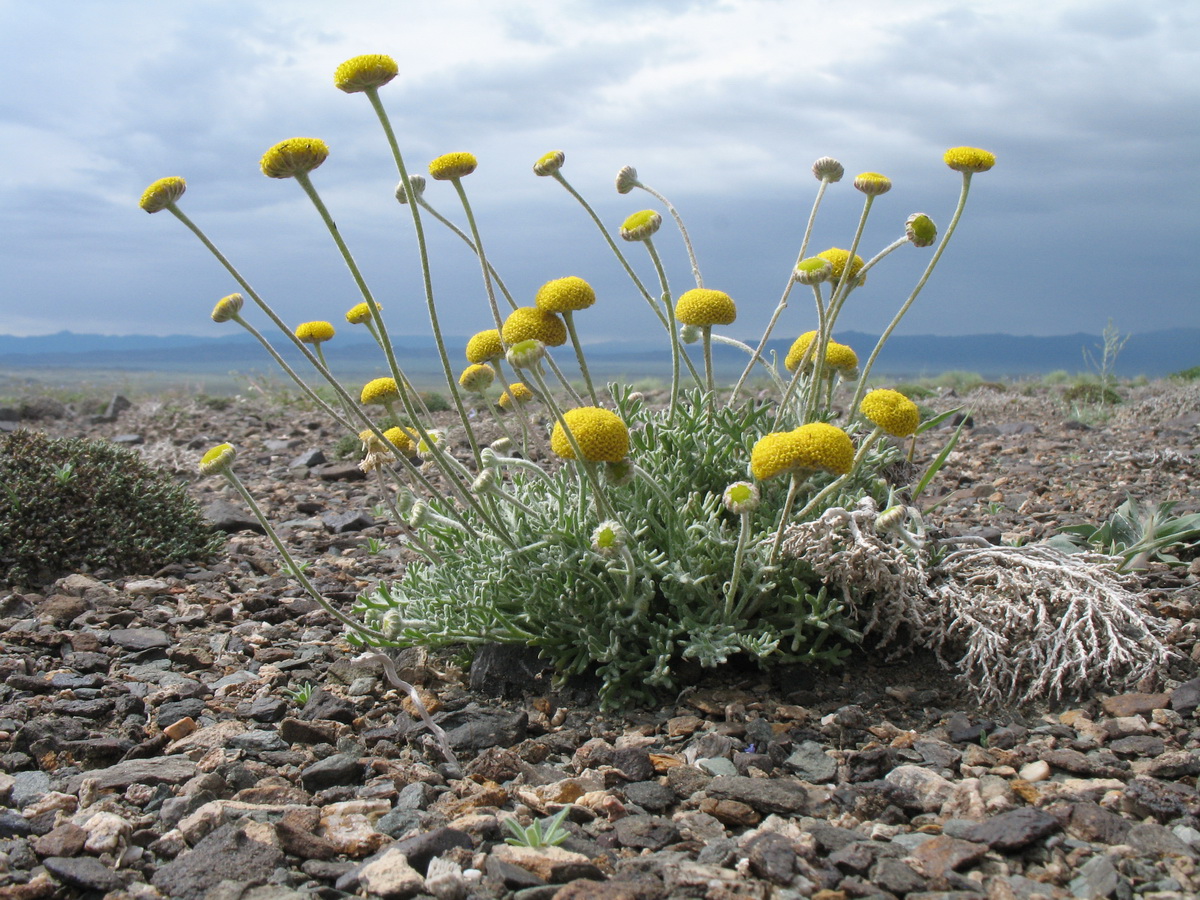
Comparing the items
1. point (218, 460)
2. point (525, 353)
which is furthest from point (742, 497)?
point (218, 460)

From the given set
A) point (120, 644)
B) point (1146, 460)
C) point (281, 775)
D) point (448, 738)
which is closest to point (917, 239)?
point (448, 738)

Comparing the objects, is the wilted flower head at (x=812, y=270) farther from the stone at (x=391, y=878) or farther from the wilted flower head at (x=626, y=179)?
the stone at (x=391, y=878)

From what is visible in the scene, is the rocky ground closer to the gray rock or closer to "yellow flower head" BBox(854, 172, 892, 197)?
the gray rock

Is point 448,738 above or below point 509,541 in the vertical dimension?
below

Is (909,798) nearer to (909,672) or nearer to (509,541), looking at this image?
(909,672)

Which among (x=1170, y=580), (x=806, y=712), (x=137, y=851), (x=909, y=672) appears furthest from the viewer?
(x=1170, y=580)

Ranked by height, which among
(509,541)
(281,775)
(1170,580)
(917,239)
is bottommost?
(281,775)
